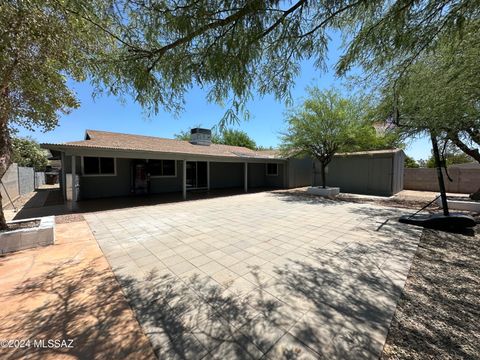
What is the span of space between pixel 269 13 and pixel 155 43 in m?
1.34

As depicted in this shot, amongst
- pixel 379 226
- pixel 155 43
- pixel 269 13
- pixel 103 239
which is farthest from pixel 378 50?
pixel 103 239

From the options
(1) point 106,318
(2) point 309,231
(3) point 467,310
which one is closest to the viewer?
(1) point 106,318

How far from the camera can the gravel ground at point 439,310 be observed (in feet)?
6.19

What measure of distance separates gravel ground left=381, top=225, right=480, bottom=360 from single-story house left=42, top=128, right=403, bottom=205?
8663mm

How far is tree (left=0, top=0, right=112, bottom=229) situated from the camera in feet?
7.74

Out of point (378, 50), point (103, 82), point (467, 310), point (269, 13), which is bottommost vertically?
point (467, 310)

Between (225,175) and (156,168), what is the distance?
4724 millimetres

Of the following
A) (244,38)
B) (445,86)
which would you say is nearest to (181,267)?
(244,38)

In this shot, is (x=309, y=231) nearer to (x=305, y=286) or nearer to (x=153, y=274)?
(x=305, y=286)

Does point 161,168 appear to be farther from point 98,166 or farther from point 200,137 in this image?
point 200,137

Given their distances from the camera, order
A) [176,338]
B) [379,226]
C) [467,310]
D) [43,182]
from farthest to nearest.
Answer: [43,182], [379,226], [467,310], [176,338]

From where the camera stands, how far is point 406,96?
421cm

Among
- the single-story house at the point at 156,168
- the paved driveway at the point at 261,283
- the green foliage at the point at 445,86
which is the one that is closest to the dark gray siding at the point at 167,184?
the single-story house at the point at 156,168

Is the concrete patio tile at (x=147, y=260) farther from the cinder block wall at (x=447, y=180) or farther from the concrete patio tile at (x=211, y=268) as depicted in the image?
the cinder block wall at (x=447, y=180)
